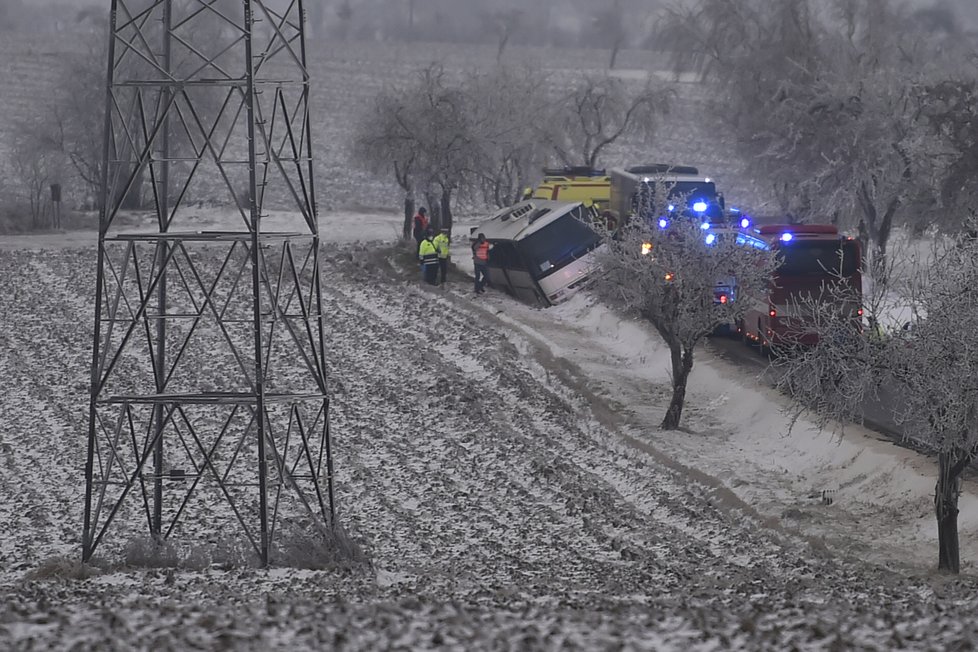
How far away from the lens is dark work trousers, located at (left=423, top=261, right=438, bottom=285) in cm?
4188

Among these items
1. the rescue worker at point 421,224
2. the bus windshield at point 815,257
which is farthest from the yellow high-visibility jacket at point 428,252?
the bus windshield at point 815,257

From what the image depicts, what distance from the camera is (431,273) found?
138ft

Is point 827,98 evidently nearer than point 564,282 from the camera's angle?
No

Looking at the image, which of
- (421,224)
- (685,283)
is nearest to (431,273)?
(421,224)

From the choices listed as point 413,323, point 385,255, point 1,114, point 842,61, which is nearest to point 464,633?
point 413,323

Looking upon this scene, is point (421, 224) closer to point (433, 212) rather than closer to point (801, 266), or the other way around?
point (433, 212)

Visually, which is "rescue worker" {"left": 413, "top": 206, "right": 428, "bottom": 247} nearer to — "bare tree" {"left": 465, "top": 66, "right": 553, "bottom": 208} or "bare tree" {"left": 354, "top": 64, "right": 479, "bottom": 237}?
"bare tree" {"left": 354, "top": 64, "right": 479, "bottom": 237}

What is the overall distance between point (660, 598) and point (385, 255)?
35379 mm

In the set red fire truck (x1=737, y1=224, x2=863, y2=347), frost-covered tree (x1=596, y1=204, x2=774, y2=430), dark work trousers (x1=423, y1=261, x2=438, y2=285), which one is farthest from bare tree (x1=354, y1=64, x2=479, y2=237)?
frost-covered tree (x1=596, y1=204, x2=774, y2=430)

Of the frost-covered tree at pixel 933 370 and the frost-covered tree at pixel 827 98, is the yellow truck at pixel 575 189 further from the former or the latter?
the frost-covered tree at pixel 933 370

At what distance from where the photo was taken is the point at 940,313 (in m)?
17.0

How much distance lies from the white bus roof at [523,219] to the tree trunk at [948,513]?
69.3 ft

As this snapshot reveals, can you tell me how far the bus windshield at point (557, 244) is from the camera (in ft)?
122

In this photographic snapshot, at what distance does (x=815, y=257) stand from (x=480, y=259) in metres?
12.8
